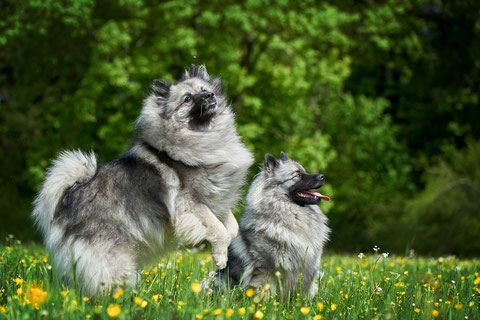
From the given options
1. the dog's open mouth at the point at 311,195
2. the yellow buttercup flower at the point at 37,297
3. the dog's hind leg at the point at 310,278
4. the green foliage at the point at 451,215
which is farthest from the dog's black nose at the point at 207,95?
the green foliage at the point at 451,215

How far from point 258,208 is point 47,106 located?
11.8 metres

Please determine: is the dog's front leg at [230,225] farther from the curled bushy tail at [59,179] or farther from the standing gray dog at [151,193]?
the curled bushy tail at [59,179]

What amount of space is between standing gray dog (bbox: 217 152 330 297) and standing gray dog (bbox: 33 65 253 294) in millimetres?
301

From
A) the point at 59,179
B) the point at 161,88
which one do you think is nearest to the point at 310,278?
the point at 161,88

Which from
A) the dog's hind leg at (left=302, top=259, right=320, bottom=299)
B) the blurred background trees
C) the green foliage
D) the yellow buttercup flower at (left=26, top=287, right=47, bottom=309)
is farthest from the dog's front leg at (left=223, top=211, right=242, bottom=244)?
the green foliage

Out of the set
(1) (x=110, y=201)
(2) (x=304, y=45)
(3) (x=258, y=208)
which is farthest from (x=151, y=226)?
(2) (x=304, y=45)

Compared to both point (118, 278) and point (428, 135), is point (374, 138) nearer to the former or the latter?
point (428, 135)

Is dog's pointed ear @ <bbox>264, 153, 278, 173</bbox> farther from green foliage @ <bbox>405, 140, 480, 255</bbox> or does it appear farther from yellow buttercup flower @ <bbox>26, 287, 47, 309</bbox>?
green foliage @ <bbox>405, 140, 480, 255</bbox>

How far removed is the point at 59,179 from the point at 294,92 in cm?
1138

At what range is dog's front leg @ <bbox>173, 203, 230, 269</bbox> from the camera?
420 cm

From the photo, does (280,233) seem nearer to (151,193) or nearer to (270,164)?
(270,164)

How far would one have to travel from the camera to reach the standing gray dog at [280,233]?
464 cm

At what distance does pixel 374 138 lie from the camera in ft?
58.6

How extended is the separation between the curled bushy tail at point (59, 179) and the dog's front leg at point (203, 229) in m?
0.85
